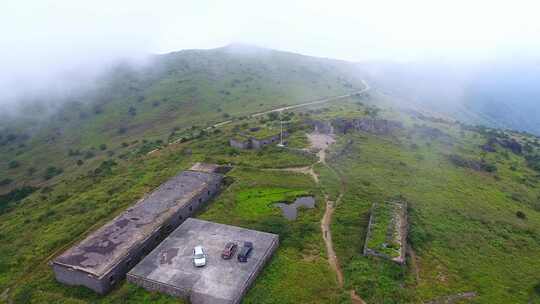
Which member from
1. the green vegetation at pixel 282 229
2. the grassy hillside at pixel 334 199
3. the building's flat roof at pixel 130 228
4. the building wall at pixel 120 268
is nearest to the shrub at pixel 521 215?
the grassy hillside at pixel 334 199

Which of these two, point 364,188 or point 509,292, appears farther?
point 364,188

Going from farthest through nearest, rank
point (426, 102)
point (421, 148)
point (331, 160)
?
point (426, 102) < point (421, 148) < point (331, 160)

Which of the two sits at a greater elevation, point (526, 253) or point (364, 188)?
point (364, 188)

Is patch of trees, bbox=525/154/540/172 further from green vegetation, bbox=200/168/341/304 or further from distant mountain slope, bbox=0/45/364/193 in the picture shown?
distant mountain slope, bbox=0/45/364/193

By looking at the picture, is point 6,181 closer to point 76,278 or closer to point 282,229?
point 76,278

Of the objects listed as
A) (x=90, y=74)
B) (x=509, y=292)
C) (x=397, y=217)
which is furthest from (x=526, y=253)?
(x=90, y=74)

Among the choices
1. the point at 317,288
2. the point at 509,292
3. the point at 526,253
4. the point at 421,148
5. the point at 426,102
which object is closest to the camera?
the point at 317,288

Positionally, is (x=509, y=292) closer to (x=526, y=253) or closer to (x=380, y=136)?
(x=526, y=253)
